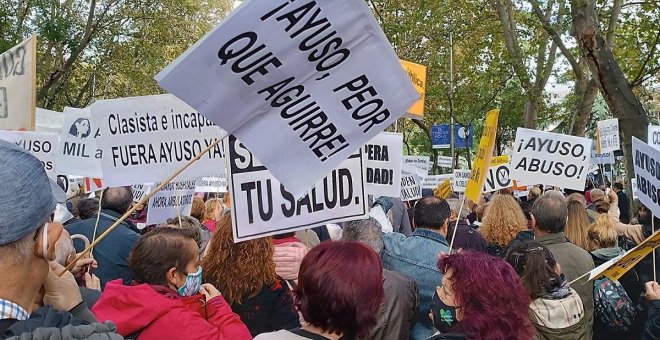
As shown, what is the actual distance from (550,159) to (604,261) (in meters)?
3.70

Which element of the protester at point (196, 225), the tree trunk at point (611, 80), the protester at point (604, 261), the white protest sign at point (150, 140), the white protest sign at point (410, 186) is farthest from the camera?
the white protest sign at point (410, 186)

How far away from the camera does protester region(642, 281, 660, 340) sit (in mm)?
3689

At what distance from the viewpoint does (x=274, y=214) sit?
13.7 feet

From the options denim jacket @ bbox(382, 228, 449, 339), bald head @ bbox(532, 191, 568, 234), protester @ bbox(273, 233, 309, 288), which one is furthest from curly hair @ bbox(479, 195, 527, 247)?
protester @ bbox(273, 233, 309, 288)

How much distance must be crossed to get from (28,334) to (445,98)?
1263 inches

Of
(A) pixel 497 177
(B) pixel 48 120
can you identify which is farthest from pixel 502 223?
(B) pixel 48 120

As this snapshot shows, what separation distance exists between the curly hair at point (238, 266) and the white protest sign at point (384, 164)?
110 inches

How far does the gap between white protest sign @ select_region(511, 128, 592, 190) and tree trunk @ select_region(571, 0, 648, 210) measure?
1.53m

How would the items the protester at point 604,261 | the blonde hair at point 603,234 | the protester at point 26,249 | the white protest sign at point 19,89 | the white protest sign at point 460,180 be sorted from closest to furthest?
the protester at point 26,249 → the protester at point 604,261 → the white protest sign at point 19,89 → the blonde hair at point 603,234 → the white protest sign at point 460,180

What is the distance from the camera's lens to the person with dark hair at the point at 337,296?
2.61 metres

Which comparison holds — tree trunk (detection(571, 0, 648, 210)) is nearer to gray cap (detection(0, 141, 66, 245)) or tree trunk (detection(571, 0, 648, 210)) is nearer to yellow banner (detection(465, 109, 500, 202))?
yellow banner (detection(465, 109, 500, 202))

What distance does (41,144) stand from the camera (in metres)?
7.86

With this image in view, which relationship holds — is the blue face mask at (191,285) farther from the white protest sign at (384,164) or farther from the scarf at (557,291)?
the white protest sign at (384,164)

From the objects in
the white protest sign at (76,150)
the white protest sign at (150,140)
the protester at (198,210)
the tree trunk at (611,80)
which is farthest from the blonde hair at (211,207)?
the tree trunk at (611,80)
